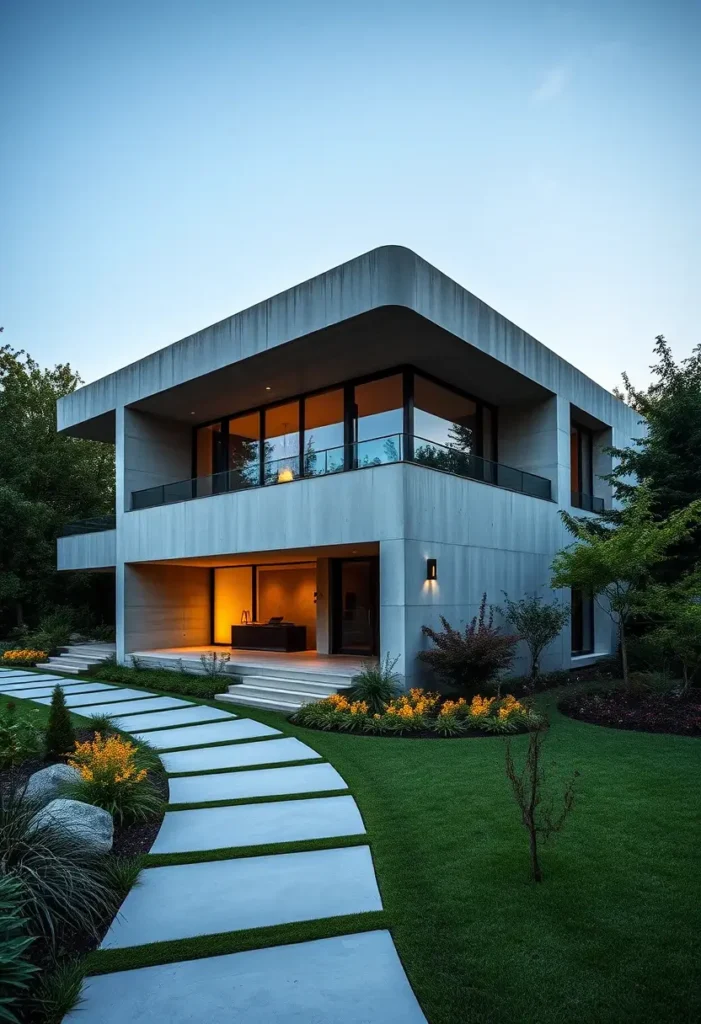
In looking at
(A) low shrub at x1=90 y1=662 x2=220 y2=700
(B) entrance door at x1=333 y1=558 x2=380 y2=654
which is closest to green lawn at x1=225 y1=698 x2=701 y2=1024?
(A) low shrub at x1=90 y1=662 x2=220 y2=700

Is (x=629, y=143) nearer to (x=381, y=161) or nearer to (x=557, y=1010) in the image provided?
(x=381, y=161)

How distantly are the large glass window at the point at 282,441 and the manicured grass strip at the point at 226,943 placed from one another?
10535mm

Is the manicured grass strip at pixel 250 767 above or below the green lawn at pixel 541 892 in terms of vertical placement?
below

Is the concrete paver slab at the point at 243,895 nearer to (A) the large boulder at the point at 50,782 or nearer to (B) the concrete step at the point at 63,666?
(A) the large boulder at the point at 50,782

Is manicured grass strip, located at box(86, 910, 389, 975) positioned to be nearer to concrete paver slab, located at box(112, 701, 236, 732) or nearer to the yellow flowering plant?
concrete paver slab, located at box(112, 701, 236, 732)

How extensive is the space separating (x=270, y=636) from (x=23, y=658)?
7405mm

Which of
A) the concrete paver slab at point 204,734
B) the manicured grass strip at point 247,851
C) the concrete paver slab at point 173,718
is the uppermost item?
the manicured grass strip at point 247,851

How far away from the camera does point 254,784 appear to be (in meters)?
6.39

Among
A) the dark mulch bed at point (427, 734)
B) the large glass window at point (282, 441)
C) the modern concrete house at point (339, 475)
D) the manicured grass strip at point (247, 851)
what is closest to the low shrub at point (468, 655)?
the modern concrete house at point (339, 475)

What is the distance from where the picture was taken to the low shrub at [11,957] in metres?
2.68

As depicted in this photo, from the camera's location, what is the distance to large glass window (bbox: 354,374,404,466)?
11950 mm

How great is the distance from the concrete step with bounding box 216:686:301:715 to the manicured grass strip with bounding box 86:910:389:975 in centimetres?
701

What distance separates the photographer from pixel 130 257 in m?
18.5

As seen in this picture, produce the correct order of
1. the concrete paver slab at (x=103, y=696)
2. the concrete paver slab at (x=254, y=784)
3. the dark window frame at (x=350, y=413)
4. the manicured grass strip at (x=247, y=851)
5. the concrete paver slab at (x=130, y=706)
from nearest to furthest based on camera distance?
the manicured grass strip at (x=247, y=851), the concrete paver slab at (x=254, y=784), the concrete paver slab at (x=130, y=706), the concrete paver slab at (x=103, y=696), the dark window frame at (x=350, y=413)
